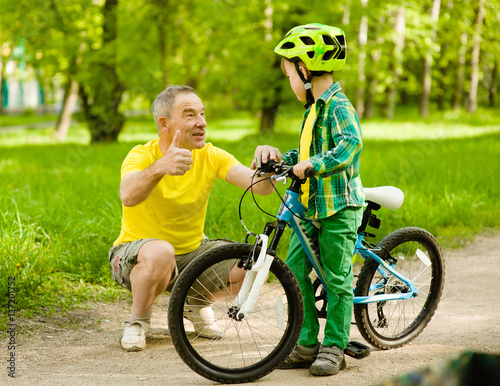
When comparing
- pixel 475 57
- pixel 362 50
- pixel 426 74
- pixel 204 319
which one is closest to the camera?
pixel 204 319

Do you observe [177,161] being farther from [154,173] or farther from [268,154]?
[268,154]

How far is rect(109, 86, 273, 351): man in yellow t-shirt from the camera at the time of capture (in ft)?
11.1

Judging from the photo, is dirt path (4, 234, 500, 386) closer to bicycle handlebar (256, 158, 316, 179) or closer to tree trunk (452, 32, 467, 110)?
bicycle handlebar (256, 158, 316, 179)

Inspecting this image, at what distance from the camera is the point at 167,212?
11.7 feet

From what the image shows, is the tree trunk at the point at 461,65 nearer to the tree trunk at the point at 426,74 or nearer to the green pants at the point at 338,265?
the tree trunk at the point at 426,74

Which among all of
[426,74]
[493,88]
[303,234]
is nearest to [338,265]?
[303,234]

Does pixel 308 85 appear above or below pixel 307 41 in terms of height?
below

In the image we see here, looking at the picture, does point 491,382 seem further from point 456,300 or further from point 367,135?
point 367,135

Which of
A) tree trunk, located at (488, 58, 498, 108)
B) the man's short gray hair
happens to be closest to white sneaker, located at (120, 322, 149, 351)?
the man's short gray hair

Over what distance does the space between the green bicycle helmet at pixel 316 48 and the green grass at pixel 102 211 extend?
2.44 meters

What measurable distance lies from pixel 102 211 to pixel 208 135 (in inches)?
461

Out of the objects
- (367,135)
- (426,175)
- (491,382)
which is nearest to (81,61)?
(367,135)

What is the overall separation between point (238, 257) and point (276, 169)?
48 centimetres

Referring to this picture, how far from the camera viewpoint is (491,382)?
1.11m
